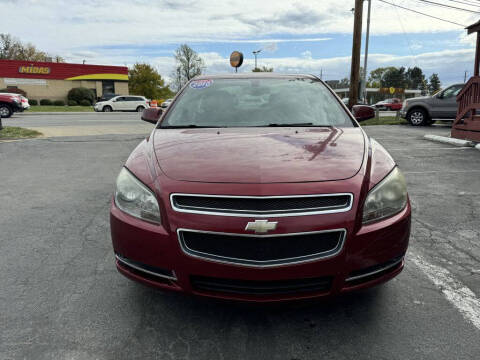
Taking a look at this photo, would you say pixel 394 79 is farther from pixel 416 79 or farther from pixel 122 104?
pixel 122 104

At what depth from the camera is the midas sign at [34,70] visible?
1809 inches

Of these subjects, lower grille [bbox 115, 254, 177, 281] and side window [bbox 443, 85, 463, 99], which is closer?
lower grille [bbox 115, 254, 177, 281]

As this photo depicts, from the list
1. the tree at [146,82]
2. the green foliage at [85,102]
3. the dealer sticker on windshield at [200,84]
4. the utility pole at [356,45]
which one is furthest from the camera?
the tree at [146,82]

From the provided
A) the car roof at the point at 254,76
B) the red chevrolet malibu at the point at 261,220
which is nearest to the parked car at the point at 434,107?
the car roof at the point at 254,76

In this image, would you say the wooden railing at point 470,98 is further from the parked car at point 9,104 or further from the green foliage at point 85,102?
the green foliage at point 85,102

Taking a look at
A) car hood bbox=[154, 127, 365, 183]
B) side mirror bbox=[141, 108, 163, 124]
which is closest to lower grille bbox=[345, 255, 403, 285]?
car hood bbox=[154, 127, 365, 183]

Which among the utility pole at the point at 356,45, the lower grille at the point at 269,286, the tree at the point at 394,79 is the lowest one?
the lower grille at the point at 269,286

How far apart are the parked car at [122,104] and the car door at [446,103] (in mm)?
23159

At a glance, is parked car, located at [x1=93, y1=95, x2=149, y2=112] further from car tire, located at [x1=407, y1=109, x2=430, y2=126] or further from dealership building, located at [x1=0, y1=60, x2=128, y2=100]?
car tire, located at [x1=407, y1=109, x2=430, y2=126]

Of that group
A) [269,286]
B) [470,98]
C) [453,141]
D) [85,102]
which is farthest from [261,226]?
[85,102]

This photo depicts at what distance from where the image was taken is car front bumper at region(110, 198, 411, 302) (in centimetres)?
197

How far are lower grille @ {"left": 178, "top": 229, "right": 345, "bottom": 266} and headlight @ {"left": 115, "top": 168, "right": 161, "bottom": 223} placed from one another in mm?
234

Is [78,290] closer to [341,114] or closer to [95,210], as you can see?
[95,210]

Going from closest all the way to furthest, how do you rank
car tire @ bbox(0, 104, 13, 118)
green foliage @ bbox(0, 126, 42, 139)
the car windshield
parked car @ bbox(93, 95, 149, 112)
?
the car windshield
green foliage @ bbox(0, 126, 42, 139)
car tire @ bbox(0, 104, 13, 118)
parked car @ bbox(93, 95, 149, 112)
